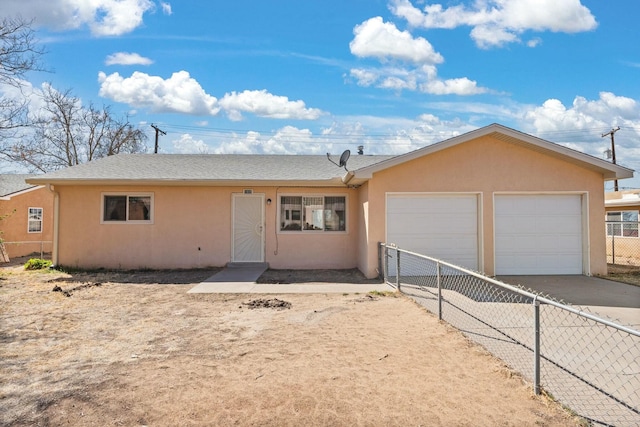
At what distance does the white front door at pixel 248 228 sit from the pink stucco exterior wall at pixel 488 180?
11.7 feet

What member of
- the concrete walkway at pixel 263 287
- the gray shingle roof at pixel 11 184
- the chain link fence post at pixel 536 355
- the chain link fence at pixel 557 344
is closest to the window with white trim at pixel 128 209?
the concrete walkway at pixel 263 287

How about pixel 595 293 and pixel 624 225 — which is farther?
pixel 624 225

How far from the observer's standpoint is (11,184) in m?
20.5

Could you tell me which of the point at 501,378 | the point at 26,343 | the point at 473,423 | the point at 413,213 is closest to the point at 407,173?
the point at 413,213

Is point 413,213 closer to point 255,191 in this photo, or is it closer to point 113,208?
point 255,191

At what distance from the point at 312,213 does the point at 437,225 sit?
376 cm

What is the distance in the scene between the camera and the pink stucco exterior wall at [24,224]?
17328 millimetres

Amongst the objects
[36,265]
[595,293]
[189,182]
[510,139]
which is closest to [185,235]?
[189,182]

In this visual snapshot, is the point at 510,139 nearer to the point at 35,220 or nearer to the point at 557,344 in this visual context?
the point at 557,344

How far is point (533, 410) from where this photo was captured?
3273 millimetres

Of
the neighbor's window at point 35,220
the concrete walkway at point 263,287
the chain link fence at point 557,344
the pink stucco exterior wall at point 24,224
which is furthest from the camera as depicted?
the neighbor's window at point 35,220

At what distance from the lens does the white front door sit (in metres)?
12.0

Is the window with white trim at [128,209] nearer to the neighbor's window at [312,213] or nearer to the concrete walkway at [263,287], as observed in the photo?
the concrete walkway at [263,287]

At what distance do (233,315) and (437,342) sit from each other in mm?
3344
